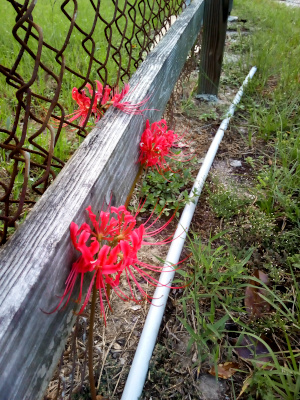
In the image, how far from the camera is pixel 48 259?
2.21 ft

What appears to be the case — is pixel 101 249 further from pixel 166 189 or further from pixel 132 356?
pixel 166 189

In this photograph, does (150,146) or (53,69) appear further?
(53,69)

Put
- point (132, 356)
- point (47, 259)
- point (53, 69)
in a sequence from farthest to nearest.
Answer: point (53, 69) < point (132, 356) < point (47, 259)

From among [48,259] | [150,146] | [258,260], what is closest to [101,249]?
[48,259]

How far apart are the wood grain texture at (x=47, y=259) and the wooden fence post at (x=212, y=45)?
2.04m

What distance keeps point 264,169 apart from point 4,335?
2.00m

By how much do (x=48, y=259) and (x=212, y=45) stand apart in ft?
9.00

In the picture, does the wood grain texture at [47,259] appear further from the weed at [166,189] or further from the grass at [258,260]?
the weed at [166,189]

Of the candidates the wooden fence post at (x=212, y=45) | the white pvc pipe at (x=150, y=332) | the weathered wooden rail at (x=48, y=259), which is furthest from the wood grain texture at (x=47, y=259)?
the wooden fence post at (x=212, y=45)

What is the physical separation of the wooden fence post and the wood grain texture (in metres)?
2.04

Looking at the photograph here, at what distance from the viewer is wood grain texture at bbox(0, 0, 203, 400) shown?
59cm

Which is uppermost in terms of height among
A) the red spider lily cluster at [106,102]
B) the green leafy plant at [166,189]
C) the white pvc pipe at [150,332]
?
the red spider lily cluster at [106,102]

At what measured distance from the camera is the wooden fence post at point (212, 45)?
268cm

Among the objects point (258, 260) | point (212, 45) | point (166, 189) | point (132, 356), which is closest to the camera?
point (132, 356)
